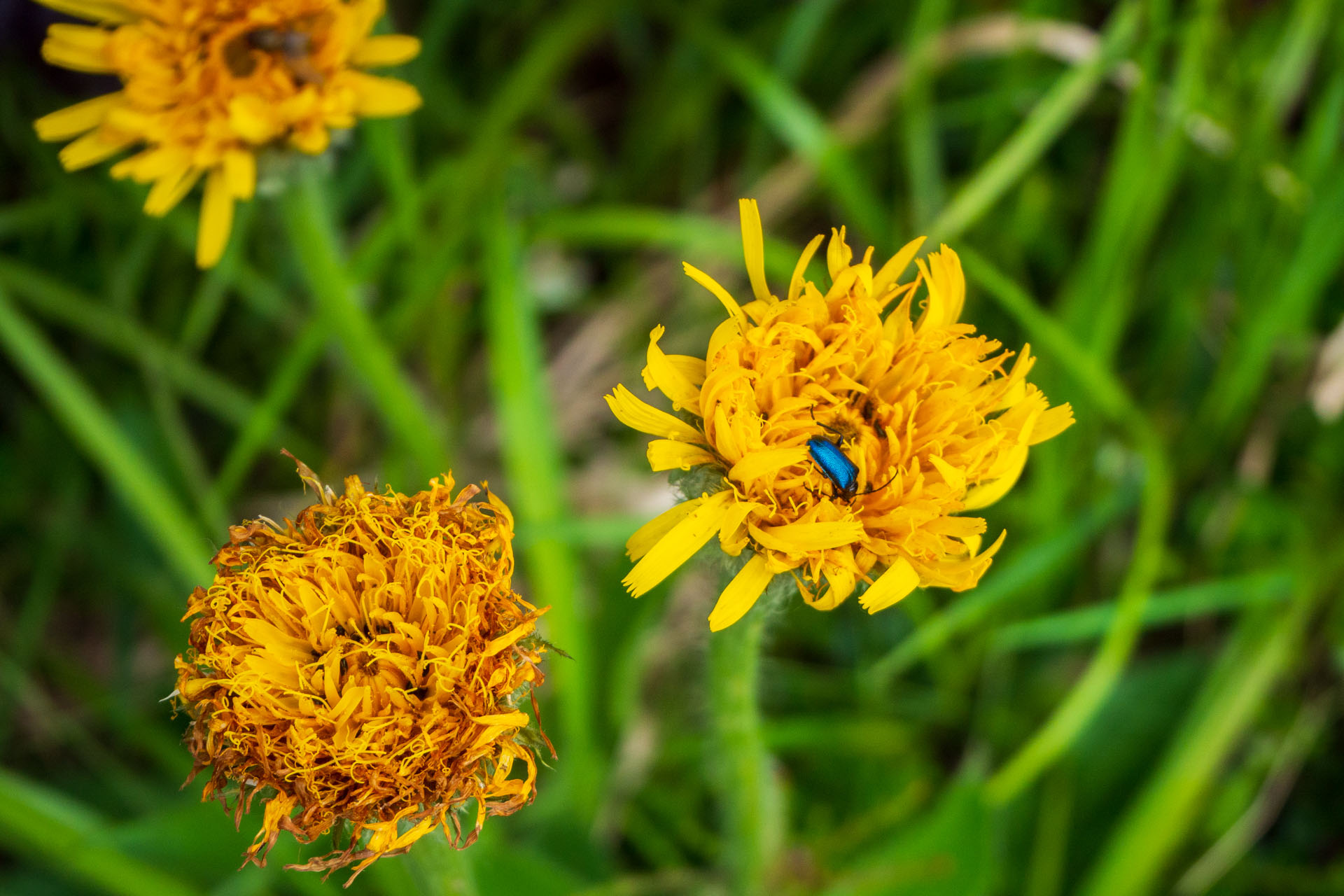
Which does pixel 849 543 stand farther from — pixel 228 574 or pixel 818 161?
pixel 818 161

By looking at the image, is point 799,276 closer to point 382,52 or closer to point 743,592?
point 743,592

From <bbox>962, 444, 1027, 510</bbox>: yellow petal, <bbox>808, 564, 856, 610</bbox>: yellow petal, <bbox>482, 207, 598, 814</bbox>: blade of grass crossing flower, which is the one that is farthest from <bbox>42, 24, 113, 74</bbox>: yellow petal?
<bbox>962, 444, 1027, 510</bbox>: yellow petal

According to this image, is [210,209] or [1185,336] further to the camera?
[1185,336]

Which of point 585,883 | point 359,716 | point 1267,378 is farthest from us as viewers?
point 1267,378

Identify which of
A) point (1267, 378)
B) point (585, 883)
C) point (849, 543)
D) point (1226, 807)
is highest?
point (1267, 378)

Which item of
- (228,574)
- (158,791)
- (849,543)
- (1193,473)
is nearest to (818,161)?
(1193,473)

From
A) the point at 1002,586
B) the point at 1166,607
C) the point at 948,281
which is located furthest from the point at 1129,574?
the point at 948,281

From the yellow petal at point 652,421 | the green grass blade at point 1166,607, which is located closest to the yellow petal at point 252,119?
the yellow petal at point 652,421

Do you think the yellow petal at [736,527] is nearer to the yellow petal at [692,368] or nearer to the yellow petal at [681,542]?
the yellow petal at [681,542]


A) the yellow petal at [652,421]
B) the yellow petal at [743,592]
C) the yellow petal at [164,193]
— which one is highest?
the yellow petal at [164,193]
